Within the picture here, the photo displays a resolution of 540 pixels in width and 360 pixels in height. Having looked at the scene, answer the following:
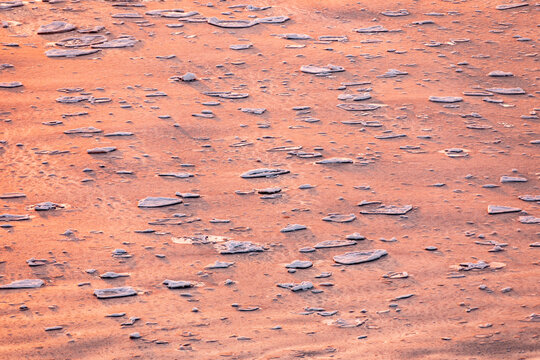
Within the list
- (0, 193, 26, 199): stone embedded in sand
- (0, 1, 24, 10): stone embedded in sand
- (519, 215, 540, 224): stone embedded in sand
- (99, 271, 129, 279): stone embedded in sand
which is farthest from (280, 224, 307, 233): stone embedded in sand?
(0, 1, 24, 10): stone embedded in sand

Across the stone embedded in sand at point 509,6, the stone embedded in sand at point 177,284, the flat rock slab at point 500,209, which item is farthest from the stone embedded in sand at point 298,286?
the stone embedded in sand at point 509,6

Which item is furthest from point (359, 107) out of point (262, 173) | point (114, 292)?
point (114, 292)

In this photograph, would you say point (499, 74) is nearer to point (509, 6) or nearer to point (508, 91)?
point (508, 91)

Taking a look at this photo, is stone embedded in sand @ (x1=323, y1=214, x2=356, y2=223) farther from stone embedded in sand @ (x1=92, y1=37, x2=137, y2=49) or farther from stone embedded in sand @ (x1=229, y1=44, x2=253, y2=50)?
stone embedded in sand @ (x1=92, y1=37, x2=137, y2=49)

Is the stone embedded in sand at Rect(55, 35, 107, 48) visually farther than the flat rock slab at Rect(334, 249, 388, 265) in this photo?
Yes

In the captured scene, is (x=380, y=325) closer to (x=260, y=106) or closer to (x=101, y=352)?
(x=101, y=352)

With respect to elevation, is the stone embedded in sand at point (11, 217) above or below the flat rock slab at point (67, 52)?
below

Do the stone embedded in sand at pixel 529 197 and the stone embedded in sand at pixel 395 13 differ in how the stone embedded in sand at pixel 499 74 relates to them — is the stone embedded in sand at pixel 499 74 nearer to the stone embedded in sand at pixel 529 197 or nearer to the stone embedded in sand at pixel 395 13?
the stone embedded in sand at pixel 395 13
